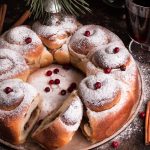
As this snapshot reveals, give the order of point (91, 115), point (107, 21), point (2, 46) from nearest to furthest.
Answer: point (91, 115) < point (2, 46) < point (107, 21)

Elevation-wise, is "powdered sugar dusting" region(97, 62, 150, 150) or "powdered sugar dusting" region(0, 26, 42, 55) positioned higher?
"powdered sugar dusting" region(0, 26, 42, 55)

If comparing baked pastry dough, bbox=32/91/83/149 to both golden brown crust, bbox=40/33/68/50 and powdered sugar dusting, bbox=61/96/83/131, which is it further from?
golden brown crust, bbox=40/33/68/50

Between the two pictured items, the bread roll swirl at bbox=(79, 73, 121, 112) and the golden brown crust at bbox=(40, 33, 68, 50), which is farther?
the golden brown crust at bbox=(40, 33, 68, 50)

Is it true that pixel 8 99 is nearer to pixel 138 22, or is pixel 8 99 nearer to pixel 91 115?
pixel 91 115

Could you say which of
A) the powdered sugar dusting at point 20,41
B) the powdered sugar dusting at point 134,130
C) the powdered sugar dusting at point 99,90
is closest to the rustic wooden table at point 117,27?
the powdered sugar dusting at point 134,130

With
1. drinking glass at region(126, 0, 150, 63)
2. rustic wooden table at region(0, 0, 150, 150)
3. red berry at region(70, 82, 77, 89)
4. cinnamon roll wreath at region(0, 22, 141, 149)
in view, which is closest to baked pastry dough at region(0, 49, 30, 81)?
cinnamon roll wreath at region(0, 22, 141, 149)

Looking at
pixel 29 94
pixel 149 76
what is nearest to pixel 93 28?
pixel 149 76

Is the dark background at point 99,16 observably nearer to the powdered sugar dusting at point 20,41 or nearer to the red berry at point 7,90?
the powdered sugar dusting at point 20,41
